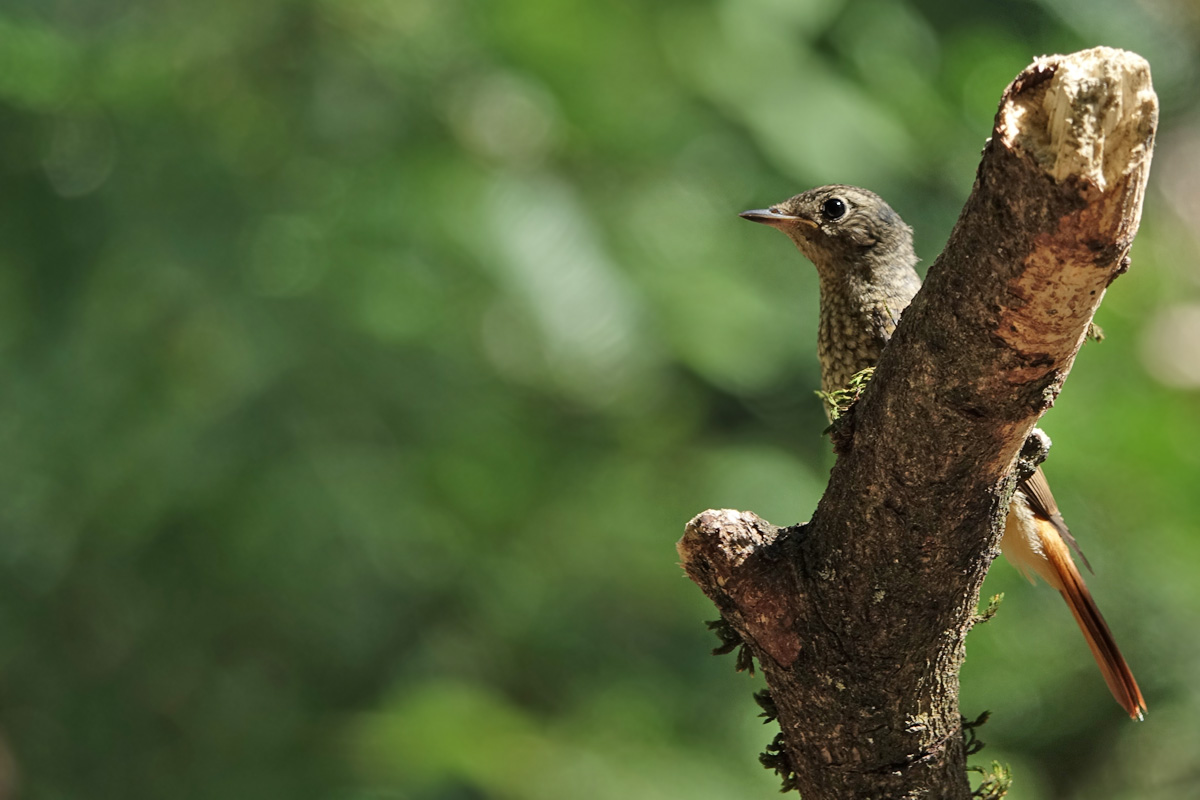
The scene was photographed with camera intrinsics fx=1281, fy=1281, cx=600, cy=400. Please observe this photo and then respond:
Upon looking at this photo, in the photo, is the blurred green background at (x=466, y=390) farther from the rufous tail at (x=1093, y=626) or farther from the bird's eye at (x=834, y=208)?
the rufous tail at (x=1093, y=626)

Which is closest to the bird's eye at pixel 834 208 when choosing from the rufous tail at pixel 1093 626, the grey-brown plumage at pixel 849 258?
the grey-brown plumage at pixel 849 258

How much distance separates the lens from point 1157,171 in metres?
6.48

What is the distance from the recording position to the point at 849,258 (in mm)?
3154

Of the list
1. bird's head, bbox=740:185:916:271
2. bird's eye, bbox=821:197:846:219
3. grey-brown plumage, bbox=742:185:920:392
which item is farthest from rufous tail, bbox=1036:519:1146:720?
bird's eye, bbox=821:197:846:219

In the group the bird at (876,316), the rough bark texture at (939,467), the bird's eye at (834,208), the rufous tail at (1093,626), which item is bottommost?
the rough bark texture at (939,467)

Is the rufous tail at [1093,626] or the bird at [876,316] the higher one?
the bird at [876,316]

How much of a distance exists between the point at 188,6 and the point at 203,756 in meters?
2.62

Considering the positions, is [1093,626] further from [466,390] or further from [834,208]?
[466,390]

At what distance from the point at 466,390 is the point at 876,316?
190 centimetres

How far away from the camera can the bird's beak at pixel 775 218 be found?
3.18 meters

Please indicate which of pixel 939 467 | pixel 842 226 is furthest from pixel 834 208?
pixel 939 467

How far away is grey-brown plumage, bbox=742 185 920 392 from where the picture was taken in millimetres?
2980

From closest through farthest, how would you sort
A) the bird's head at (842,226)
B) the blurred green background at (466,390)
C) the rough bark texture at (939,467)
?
1. the rough bark texture at (939,467)
2. the bird's head at (842,226)
3. the blurred green background at (466,390)

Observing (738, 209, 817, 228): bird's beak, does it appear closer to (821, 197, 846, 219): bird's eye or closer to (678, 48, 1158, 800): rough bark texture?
(821, 197, 846, 219): bird's eye
